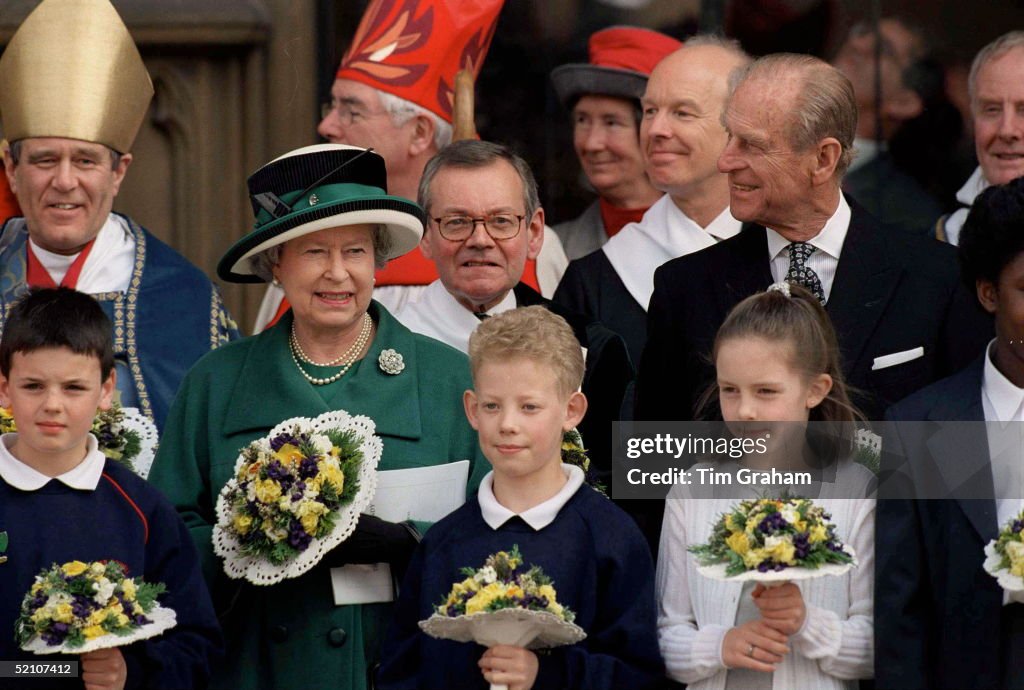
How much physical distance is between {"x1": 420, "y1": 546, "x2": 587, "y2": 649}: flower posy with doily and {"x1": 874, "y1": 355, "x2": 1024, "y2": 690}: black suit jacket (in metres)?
0.72

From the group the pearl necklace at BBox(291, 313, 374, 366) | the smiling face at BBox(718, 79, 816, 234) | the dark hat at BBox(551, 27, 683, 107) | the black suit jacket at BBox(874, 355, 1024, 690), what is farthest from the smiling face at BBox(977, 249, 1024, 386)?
the dark hat at BBox(551, 27, 683, 107)

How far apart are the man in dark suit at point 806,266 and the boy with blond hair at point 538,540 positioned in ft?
2.11

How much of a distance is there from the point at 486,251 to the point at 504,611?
1.40 meters

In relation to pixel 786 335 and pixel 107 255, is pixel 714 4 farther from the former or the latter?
pixel 786 335

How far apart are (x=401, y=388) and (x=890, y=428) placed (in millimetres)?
1209

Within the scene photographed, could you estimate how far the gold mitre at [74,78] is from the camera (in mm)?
6121

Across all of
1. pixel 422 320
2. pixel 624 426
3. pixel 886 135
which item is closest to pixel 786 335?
pixel 624 426

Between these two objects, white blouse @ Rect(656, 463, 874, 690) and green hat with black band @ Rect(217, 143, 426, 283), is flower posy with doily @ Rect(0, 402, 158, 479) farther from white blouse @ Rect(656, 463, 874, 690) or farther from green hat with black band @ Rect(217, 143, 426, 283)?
white blouse @ Rect(656, 463, 874, 690)

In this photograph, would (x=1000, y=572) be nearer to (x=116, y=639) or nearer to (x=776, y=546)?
(x=776, y=546)

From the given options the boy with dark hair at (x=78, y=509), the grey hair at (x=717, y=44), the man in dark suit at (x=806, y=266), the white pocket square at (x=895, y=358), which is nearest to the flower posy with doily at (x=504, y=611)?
the boy with dark hair at (x=78, y=509)

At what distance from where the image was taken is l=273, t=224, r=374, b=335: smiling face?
505 centimetres

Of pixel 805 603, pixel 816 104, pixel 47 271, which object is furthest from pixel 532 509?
pixel 47 271

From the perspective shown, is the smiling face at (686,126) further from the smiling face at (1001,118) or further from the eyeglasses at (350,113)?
the eyeglasses at (350,113)

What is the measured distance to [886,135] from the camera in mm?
7805
